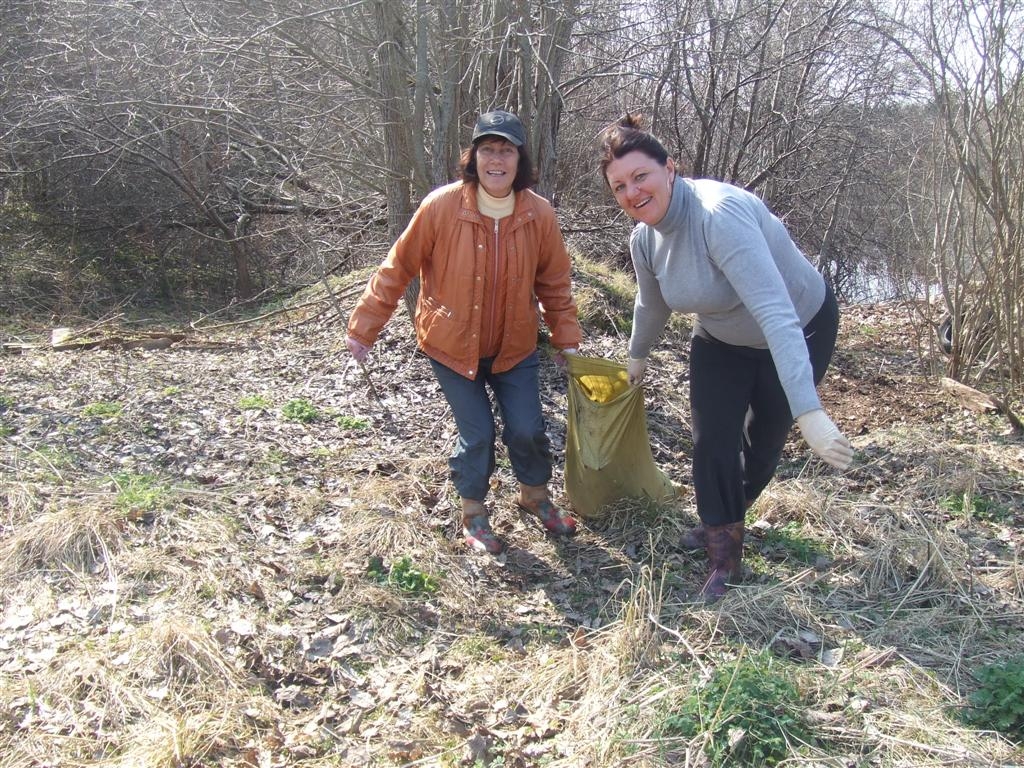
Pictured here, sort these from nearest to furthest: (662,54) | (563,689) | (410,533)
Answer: (563,689), (410,533), (662,54)

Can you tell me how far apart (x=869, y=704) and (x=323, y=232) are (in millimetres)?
8402

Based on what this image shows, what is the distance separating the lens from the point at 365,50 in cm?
569

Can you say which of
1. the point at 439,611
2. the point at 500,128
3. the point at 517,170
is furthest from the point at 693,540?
the point at 500,128

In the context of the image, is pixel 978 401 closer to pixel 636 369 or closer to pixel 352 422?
pixel 636 369

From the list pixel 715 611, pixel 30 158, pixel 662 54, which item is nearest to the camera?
pixel 715 611

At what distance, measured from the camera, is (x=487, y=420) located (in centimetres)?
362

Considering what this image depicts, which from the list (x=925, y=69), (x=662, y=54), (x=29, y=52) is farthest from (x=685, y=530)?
(x=29, y=52)

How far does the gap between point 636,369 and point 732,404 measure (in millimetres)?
661

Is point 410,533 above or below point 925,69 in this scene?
below

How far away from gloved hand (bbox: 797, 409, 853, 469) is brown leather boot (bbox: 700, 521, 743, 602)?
0.99 m

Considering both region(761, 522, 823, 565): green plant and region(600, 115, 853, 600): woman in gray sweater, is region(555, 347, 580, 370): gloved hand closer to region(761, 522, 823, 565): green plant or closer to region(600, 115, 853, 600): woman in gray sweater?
region(600, 115, 853, 600): woman in gray sweater

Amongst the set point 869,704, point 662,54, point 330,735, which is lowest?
point 330,735

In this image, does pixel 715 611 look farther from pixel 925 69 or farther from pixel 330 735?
pixel 925 69

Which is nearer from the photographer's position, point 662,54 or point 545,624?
point 545,624
